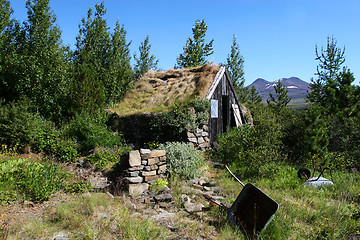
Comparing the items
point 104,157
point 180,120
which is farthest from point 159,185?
point 180,120

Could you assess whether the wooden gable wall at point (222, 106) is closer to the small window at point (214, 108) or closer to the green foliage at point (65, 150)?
the small window at point (214, 108)

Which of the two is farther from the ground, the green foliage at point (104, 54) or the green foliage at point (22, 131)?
the green foliage at point (104, 54)

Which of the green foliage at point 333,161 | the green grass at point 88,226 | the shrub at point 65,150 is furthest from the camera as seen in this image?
the shrub at point 65,150

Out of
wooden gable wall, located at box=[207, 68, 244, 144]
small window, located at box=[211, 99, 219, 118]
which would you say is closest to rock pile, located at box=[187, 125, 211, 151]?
wooden gable wall, located at box=[207, 68, 244, 144]

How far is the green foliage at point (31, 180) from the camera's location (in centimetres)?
572

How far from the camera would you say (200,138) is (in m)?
10.1

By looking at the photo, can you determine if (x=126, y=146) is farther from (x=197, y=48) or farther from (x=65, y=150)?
(x=197, y=48)

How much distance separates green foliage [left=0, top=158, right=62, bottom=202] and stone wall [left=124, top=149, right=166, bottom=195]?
185 centimetres

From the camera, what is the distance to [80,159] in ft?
30.1

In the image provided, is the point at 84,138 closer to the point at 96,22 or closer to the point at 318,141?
the point at 318,141

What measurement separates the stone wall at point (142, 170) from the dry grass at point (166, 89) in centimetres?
373

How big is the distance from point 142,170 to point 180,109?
140 inches

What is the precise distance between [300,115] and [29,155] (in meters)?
12.0

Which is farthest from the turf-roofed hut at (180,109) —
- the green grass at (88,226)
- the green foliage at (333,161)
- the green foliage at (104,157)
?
the green grass at (88,226)
